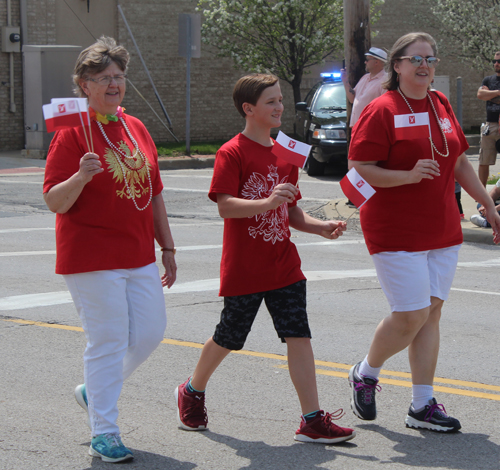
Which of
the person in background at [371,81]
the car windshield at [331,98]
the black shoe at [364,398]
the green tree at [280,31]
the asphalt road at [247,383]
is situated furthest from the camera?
the green tree at [280,31]

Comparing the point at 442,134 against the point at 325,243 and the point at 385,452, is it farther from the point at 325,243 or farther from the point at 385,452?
the point at 325,243

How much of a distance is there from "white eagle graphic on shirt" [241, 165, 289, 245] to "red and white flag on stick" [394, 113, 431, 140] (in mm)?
640

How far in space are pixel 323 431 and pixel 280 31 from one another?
21138 mm

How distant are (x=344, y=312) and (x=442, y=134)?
301 centimetres

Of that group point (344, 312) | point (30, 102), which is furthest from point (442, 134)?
A: point (30, 102)

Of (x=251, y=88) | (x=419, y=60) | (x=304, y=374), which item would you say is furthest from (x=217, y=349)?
(x=419, y=60)

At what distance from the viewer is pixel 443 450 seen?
394 cm

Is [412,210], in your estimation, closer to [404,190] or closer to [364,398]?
[404,190]

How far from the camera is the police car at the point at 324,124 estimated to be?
1714cm

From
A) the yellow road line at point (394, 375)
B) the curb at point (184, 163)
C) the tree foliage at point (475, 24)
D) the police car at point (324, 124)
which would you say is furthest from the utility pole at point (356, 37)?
the tree foliage at point (475, 24)

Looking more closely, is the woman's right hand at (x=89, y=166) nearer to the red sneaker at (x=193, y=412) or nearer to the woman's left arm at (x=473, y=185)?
the red sneaker at (x=193, y=412)

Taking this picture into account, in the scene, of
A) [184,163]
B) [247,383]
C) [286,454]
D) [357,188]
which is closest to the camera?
[286,454]

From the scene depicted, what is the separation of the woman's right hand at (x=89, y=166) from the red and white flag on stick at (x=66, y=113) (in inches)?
6.7

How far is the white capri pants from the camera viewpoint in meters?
4.13
